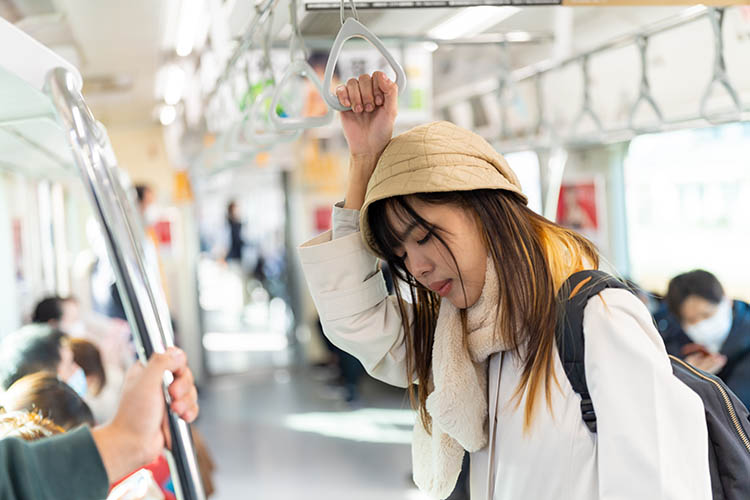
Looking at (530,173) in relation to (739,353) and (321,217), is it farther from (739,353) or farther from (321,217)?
(321,217)

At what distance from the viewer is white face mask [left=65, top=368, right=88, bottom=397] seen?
1625mm

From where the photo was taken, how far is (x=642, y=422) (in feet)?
3.36

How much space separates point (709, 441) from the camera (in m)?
1.13

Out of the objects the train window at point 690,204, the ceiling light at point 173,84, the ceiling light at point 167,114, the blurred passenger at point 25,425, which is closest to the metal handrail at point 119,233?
the blurred passenger at point 25,425

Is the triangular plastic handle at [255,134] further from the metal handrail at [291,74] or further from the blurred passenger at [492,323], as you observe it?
the blurred passenger at [492,323]

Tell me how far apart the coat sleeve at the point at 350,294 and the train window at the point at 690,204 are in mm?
2897

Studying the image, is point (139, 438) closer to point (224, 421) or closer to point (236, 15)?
point (236, 15)

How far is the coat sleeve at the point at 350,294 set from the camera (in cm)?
128

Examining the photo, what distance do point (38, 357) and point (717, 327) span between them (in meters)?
2.26

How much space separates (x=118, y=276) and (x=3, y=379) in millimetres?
534

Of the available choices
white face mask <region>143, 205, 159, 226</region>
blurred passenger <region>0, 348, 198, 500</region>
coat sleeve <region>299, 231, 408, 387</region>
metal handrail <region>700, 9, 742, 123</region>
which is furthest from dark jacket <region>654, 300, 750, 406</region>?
white face mask <region>143, 205, 159, 226</region>

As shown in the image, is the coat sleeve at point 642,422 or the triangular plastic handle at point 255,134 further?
the triangular plastic handle at point 255,134

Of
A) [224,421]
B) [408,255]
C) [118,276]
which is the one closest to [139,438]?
[118,276]

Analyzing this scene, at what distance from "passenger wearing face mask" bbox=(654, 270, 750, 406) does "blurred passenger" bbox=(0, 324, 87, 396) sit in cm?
200
